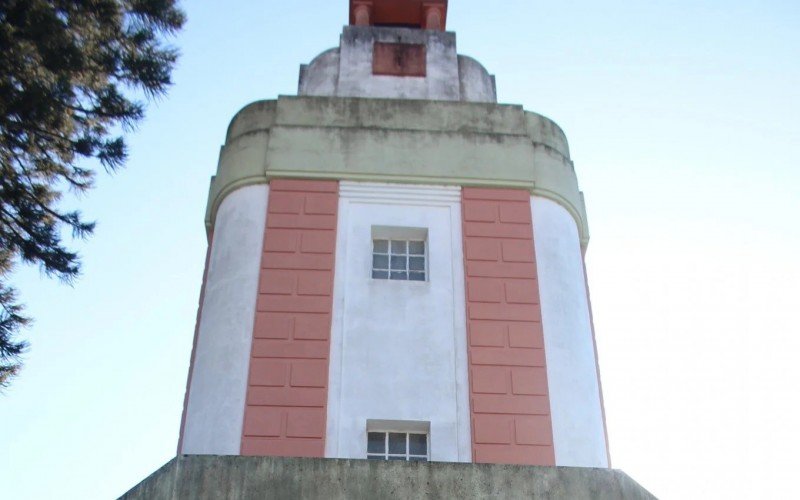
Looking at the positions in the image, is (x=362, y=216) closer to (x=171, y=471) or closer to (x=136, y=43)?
(x=136, y=43)

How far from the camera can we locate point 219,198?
1530cm

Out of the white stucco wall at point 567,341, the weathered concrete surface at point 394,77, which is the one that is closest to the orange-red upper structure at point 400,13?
the weathered concrete surface at point 394,77

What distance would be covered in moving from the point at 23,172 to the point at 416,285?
5.83 m

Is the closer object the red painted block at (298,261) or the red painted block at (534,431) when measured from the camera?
the red painted block at (534,431)

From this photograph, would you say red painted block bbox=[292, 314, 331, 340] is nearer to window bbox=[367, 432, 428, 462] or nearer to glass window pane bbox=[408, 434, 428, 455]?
window bbox=[367, 432, 428, 462]

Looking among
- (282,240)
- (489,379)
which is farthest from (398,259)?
(489,379)

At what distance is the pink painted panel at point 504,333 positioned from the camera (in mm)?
12383

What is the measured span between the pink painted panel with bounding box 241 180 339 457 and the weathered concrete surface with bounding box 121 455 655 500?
5120 mm

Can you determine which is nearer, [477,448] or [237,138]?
[477,448]

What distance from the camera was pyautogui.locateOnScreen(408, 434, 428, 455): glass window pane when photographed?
12.5 metres

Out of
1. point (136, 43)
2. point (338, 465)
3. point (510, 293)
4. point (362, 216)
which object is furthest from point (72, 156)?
point (338, 465)

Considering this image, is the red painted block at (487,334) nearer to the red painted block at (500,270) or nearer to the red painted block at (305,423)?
the red painted block at (500,270)

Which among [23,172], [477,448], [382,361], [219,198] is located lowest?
[477,448]

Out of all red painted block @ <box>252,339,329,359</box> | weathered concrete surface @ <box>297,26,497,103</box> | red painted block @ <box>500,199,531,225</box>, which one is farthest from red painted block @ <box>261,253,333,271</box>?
weathered concrete surface @ <box>297,26,497,103</box>
